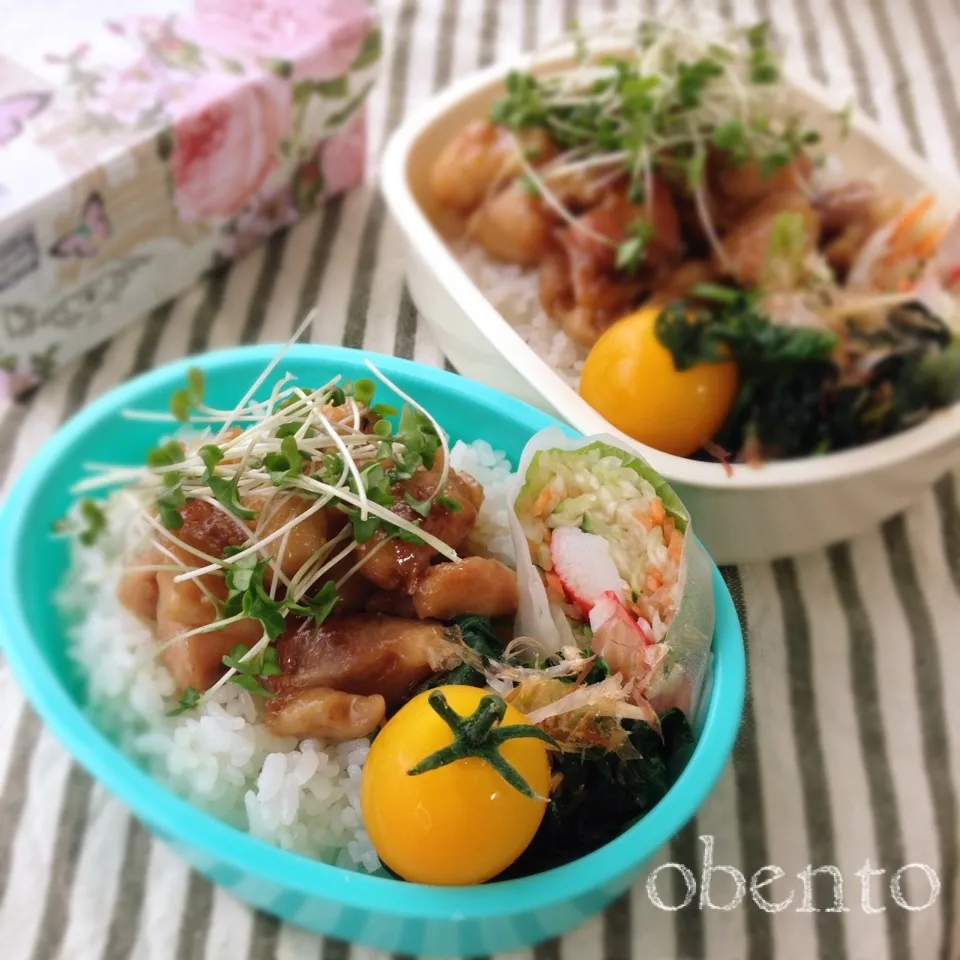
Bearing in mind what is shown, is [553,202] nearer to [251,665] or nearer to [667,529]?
[667,529]

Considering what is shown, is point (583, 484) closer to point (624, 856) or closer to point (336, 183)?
point (624, 856)

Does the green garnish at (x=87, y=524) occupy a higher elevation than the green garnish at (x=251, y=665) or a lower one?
higher

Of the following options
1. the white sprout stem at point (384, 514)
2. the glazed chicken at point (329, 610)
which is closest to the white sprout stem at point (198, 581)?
the glazed chicken at point (329, 610)

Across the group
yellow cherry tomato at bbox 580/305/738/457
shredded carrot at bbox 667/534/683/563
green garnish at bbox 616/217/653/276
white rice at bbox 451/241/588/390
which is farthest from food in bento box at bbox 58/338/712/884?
green garnish at bbox 616/217/653/276

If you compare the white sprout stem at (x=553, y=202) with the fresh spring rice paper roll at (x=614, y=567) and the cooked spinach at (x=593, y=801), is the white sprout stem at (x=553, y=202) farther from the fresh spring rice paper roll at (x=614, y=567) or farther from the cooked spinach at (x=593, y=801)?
the cooked spinach at (x=593, y=801)

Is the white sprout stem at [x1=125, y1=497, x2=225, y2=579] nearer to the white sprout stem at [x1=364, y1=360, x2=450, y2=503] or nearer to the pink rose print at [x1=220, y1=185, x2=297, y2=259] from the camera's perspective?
the white sprout stem at [x1=364, y1=360, x2=450, y2=503]

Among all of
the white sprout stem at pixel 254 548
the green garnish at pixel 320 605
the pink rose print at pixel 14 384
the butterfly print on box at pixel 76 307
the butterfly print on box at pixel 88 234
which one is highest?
the butterfly print on box at pixel 88 234

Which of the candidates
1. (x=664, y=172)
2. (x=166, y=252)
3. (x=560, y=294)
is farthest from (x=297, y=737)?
(x=664, y=172)

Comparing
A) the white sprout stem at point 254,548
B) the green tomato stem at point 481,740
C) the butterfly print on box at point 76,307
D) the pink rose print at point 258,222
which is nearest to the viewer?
the green tomato stem at point 481,740
